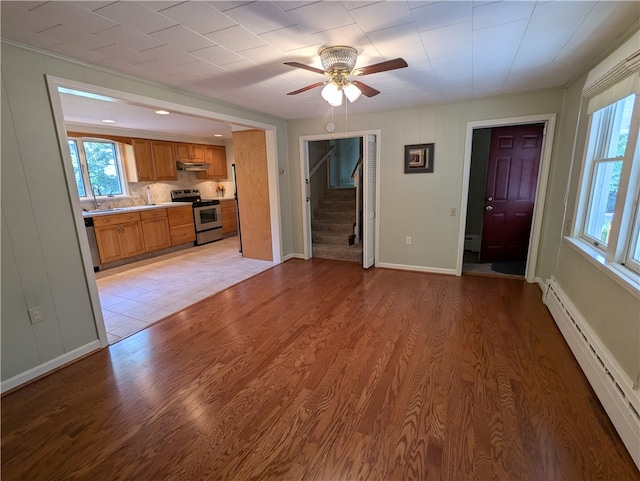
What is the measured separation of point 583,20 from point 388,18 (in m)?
1.16

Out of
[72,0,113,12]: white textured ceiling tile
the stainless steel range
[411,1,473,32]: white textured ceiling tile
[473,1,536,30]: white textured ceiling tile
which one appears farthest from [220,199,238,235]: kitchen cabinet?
[473,1,536,30]: white textured ceiling tile

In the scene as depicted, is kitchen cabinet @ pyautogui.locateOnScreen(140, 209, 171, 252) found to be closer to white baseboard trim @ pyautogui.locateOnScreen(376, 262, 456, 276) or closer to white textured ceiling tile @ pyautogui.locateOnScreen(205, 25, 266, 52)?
white baseboard trim @ pyautogui.locateOnScreen(376, 262, 456, 276)

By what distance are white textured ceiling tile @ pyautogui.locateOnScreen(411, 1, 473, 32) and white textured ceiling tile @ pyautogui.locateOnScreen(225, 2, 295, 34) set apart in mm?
728

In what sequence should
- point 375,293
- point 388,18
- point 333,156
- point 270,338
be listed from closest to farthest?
point 388,18 → point 270,338 → point 375,293 → point 333,156

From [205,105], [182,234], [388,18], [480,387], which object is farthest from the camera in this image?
[182,234]

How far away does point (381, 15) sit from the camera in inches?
63.3

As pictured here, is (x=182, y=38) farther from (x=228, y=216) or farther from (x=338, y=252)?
(x=228, y=216)

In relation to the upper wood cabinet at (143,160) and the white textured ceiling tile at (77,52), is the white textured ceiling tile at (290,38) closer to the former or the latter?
the white textured ceiling tile at (77,52)

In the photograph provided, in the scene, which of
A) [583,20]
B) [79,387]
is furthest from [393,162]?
[79,387]

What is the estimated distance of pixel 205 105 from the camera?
320cm

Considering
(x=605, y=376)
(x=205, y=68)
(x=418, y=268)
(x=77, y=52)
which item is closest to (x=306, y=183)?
(x=418, y=268)

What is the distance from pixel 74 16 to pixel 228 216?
5302mm

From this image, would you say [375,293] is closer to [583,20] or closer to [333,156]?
[583,20]

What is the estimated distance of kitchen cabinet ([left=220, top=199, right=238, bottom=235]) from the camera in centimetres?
664
